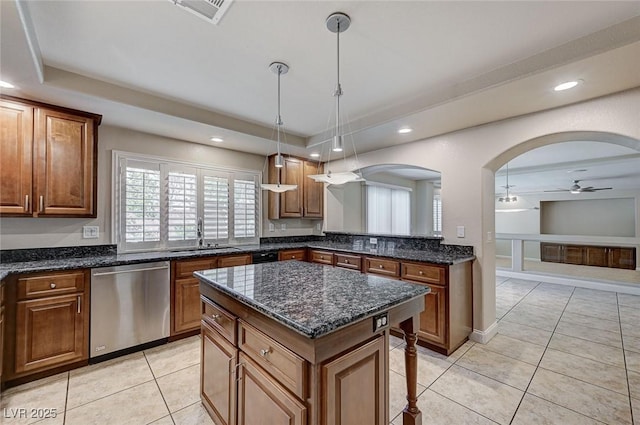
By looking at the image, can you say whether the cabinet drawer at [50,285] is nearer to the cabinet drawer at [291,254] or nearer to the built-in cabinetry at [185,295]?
the built-in cabinetry at [185,295]

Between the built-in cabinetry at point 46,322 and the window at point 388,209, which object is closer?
the built-in cabinetry at point 46,322

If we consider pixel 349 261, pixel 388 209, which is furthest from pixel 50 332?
pixel 388 209

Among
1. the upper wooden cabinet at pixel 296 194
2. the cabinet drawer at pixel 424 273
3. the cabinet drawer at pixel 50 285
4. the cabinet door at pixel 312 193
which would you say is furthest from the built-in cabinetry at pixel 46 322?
the cabinet drawer at pixel 424 273

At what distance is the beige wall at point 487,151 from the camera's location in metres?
2.34

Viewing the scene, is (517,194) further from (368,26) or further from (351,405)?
(351,405)

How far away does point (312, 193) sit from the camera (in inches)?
190

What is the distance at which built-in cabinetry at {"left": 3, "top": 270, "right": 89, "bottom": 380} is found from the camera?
221 centimetres

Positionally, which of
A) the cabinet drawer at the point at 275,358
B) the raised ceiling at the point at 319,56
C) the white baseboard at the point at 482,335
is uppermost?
the raised ceiling at the point at 319,56

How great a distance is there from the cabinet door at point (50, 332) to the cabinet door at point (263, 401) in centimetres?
200

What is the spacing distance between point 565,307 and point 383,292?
4.36 metres

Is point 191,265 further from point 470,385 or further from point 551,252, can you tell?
point 551,252

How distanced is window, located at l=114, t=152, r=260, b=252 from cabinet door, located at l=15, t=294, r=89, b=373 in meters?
0.90

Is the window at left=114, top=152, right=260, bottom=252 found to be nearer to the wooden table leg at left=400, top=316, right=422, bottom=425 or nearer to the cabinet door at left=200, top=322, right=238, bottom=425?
the cabinet door at left=200, top=322, right=238, bottom=425

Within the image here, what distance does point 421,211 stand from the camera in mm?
7719
